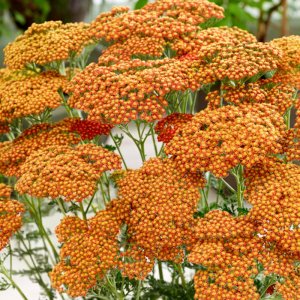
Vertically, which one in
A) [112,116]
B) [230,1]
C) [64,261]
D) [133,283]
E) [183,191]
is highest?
[230,1]

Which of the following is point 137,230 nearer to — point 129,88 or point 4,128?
point 129,88

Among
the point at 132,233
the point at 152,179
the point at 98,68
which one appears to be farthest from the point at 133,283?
the point at 98,68

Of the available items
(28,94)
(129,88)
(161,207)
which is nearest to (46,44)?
(28,94)

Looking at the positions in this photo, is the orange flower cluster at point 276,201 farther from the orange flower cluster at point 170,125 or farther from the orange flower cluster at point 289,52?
the orange flower cluster at point 289,52

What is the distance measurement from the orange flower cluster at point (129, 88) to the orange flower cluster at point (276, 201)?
27 cm

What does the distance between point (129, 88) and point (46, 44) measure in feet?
1.33

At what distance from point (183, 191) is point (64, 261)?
0.33 m

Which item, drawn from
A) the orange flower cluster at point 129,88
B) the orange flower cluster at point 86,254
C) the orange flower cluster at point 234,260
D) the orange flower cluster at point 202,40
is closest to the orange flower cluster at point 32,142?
the orange flower cluster at point 129,88

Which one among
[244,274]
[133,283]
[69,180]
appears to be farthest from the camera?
[133,283]

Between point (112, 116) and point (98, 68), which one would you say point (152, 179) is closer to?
point (112, 116)

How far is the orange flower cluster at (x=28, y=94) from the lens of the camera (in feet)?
4.73

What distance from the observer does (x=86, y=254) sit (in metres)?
1.20

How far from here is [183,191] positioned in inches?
48.8

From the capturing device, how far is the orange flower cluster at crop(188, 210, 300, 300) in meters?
1.09
